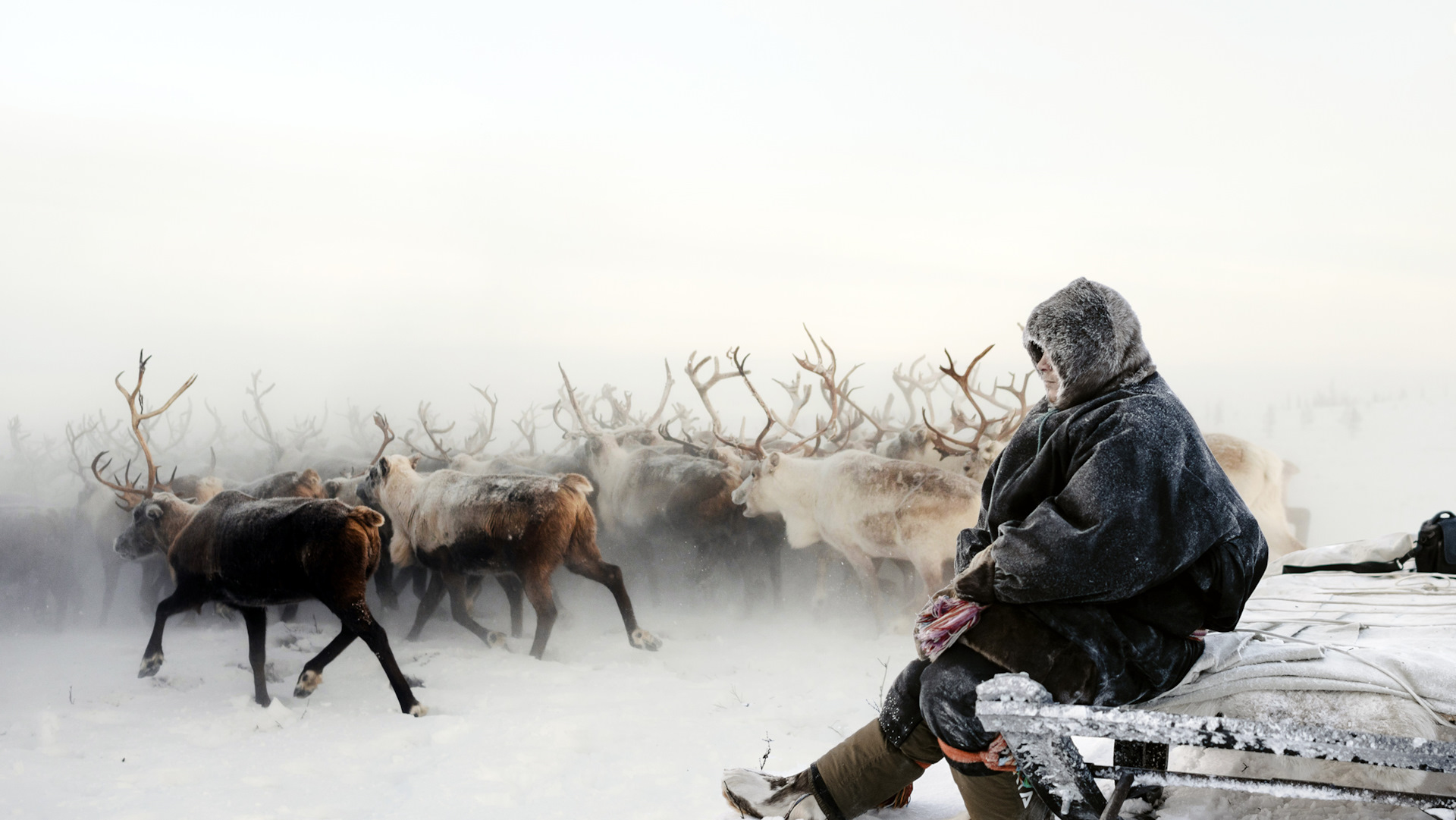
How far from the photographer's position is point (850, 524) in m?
5.05

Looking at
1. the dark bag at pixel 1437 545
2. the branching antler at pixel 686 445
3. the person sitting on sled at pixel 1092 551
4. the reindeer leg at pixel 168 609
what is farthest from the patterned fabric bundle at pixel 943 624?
the branching antler at pixel 686 445

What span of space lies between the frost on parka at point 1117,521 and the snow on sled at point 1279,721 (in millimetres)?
113

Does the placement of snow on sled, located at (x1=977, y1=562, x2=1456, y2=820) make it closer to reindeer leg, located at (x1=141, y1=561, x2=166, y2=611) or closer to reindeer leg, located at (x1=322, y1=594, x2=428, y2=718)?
reindeer leg, located at (x1=322, y1=594, x2=428, y2=718)

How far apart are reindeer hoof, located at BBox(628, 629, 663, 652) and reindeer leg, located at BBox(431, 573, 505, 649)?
0.68 meters

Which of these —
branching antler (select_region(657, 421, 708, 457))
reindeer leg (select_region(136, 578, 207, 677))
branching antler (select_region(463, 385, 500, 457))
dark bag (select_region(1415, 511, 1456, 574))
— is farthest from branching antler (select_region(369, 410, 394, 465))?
dark bag (select_region(1415, 511, 1456, 574))

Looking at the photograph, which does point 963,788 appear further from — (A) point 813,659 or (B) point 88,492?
(B) point 88,492

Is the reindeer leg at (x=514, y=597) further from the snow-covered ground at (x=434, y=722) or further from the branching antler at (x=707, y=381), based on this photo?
the branching antler at (x=707, y=381)

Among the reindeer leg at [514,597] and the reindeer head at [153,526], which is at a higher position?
the reindeer head at [153,526]

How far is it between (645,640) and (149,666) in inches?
91.3

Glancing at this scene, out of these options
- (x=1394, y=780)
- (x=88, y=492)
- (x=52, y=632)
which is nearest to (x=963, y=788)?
(x=1394, y=780)

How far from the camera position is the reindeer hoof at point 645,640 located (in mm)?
4578

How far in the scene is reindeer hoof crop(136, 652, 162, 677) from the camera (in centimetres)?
399

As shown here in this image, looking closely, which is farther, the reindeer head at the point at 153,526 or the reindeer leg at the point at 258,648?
the reindeer head at the point at 153,526

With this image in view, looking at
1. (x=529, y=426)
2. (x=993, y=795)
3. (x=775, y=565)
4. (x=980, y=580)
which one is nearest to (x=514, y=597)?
(x=775, y=565)
